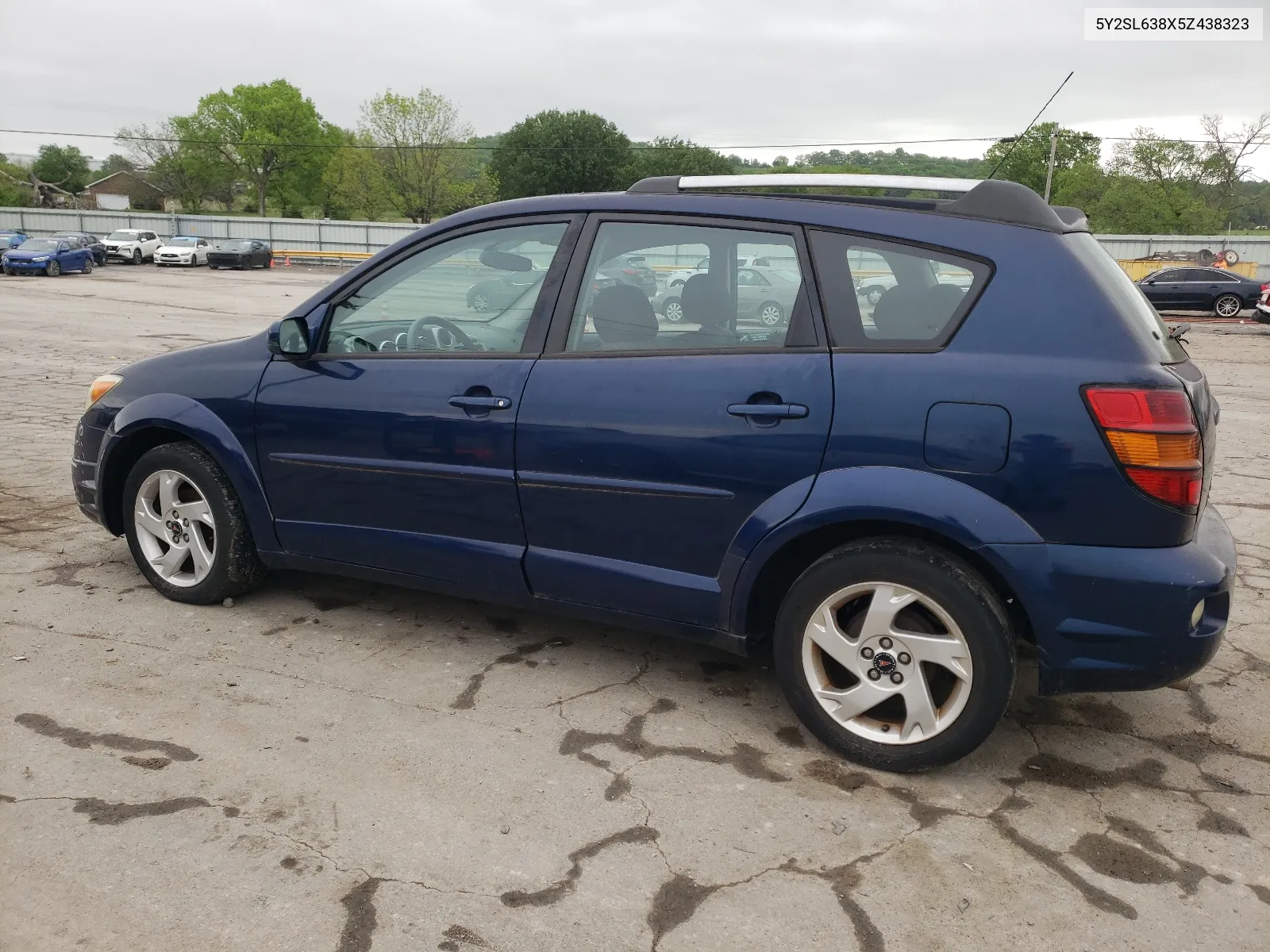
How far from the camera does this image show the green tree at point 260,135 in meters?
91.6

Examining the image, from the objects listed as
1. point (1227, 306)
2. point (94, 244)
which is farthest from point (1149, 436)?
point (94, 244)

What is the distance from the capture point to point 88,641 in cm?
400

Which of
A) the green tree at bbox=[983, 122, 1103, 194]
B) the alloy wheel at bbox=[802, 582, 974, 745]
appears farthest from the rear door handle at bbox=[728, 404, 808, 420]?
the green tree at bbox=[983, 122, 1103, 194]

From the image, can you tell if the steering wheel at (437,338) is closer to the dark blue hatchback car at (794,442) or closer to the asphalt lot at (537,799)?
the dark blue hatchback car at (794,442)

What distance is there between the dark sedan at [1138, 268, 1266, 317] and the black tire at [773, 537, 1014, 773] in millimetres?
27153

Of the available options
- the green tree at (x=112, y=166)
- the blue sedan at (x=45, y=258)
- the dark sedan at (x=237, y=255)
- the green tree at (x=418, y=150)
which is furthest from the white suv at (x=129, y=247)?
the green tree at (x=112, y=166)

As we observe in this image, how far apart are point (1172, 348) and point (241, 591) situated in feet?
12.3

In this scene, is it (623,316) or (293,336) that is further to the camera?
(293,336)

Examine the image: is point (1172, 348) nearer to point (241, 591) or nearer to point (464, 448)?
point (464, 448)

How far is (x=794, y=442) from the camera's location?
309 centimetres

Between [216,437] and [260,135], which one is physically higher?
[260,135]

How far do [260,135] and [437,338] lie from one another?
9959 cm

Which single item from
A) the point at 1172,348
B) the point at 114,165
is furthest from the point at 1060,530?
the point at 114,165

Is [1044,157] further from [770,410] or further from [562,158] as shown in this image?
[770,410]
